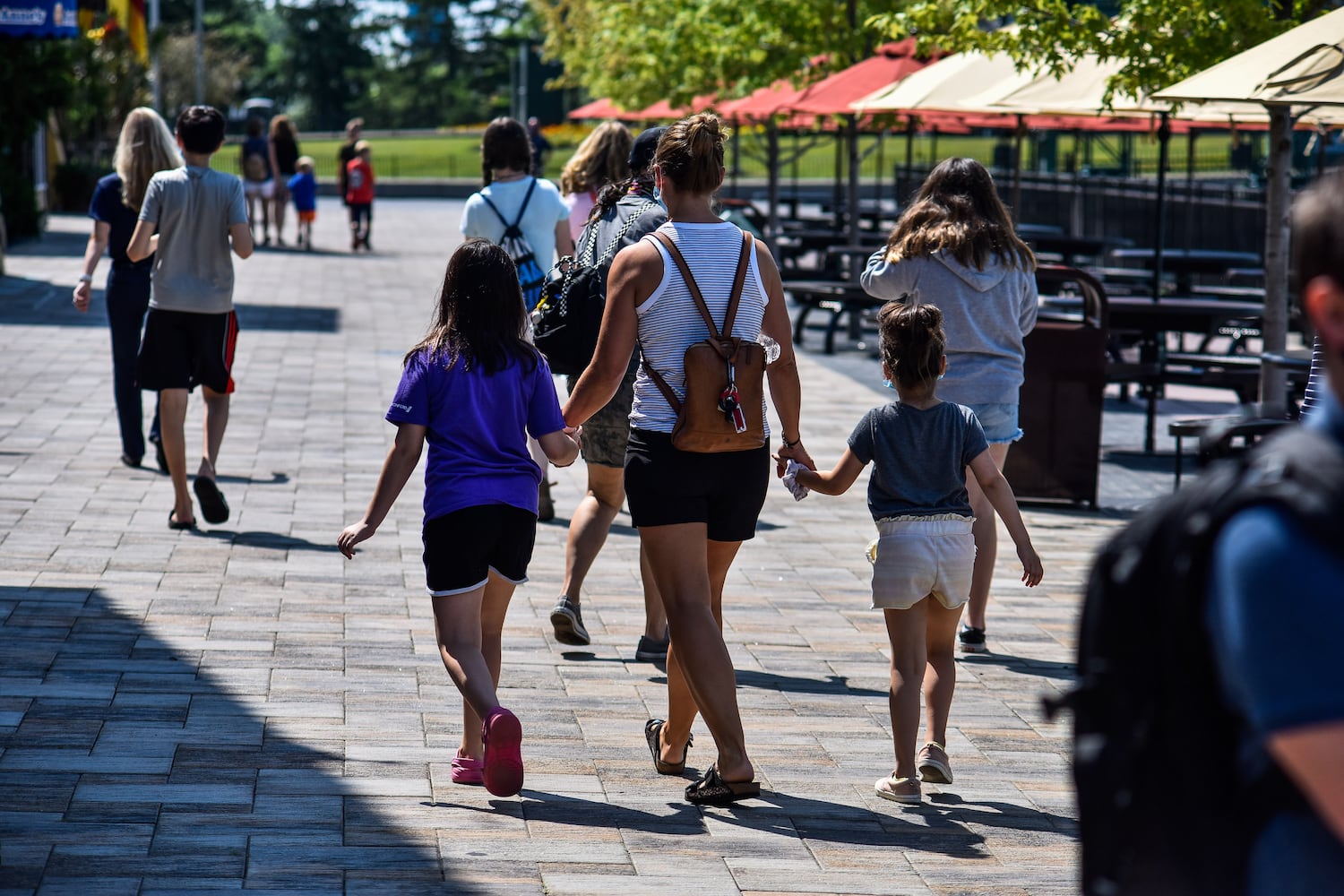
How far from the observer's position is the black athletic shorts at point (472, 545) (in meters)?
4.41

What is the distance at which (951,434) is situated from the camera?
→ 182 inches

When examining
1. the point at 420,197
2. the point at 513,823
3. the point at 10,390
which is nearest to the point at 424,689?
the point at 513,823

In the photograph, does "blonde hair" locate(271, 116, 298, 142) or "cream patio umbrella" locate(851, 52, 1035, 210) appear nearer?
"cream patio umbrella" locate(851, 52, 1035, 210)

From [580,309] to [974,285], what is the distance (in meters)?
1.53

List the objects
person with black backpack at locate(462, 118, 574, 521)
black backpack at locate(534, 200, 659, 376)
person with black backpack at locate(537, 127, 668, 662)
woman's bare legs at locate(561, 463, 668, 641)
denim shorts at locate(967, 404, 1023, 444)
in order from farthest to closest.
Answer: person with black backpack at locate(462, 118, 574, 521) → denim shorts at locate(967, 404, 1023, 444) → woman's bare legs at locate(561, 463, 668, 641) → person with black backpack at locate(537, 127, 668, 662) → black backpack at locate(534, 200, 659, 376)

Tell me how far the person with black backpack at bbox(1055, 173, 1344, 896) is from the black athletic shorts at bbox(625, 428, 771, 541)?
2.47 m

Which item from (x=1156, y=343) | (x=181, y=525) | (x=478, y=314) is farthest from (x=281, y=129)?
(x=478, y=314)

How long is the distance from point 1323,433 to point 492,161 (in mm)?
6040

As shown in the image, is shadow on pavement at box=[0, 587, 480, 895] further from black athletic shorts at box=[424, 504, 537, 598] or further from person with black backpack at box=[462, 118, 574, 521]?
person with black backpack at box=[462, 118, 574, 521]

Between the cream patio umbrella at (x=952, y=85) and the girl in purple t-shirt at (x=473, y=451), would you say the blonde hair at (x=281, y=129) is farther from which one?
the girl in purple t-shirt at (x=473, y=451)

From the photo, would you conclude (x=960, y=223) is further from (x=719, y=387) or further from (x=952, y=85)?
(x=952, y=85)

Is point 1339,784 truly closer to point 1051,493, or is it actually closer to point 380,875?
point 380,875

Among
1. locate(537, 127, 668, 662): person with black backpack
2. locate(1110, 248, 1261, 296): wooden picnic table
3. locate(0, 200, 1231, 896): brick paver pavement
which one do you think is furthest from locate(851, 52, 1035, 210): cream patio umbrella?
locate(537, 127, 668, 662): person with black backpack

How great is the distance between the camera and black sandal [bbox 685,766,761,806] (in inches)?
176
